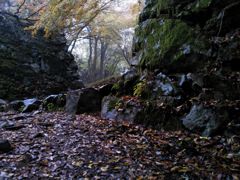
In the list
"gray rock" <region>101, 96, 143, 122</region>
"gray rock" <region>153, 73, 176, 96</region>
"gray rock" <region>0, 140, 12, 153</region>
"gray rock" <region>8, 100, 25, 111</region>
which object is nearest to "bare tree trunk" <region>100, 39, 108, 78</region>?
"gray rock" <region>8, 100, 25, 111</region>

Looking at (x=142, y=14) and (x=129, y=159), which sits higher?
(x=142, y=14)

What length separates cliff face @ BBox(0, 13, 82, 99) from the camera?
10094mm

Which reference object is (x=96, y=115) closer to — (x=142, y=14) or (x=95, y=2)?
(x=142, y=14)

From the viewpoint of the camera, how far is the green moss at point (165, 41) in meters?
5.68

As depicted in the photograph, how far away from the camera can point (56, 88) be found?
11039 millimetres

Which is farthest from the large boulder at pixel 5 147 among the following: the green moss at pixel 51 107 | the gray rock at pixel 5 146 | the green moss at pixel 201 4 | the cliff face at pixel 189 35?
the green moss at pixel 201 4

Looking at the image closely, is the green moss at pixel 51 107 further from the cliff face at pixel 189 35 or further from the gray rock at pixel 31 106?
the cliff face at pixel 189 35

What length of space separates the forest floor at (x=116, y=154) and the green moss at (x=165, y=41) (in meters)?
1.73

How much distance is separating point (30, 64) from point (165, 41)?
21.8 ft

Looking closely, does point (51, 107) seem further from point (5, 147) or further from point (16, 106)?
point (5, 147)

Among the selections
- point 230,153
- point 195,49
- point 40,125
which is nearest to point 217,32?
point 195,49

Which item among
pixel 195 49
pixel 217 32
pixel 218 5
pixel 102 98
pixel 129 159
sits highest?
pixel 218 5

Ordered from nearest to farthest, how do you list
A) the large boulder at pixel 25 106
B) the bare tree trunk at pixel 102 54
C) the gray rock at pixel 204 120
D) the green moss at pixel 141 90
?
1. the gray rock at pixel 204 120
2. the green moss at pixel 141 90
3. the large boulder at pixel 25 106
4. the bare tree trunk at pixel 102 54

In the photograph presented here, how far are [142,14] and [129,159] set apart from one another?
4774 millimetres
